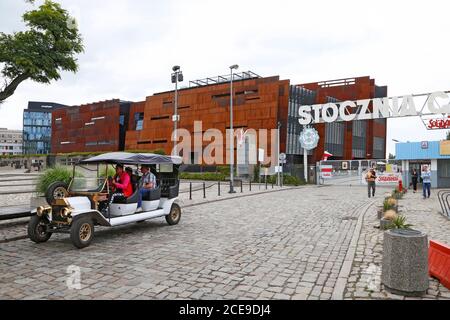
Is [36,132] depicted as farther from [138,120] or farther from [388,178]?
[388,178]

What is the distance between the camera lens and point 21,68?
8227 millimetres

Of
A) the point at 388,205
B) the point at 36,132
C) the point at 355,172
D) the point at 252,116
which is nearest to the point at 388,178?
the point at 355,172

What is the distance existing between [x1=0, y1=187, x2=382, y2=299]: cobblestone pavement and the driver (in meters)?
1.04

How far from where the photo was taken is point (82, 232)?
23.6 ft

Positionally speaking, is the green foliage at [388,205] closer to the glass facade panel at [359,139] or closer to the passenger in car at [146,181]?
the passenger in car at [146,181]

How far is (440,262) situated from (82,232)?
21.7 feet

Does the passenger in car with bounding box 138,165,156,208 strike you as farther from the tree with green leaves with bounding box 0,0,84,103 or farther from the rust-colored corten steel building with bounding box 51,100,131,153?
the rust-colored corten steel building with bounding box 51,100,131,153

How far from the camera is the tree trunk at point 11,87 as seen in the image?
8531 millimetres

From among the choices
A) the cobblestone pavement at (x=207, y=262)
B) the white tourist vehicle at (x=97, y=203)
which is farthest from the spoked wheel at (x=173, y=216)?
the cobblestone pavement at (x=207, y=262)

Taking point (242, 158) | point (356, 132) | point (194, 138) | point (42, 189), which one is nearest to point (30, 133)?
point (194, 138)

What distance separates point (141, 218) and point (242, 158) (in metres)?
38.9

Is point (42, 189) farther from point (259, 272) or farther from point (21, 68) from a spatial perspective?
point (259, 272)

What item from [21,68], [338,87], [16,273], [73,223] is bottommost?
[16,273]

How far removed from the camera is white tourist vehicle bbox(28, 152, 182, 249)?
23.9 ft
